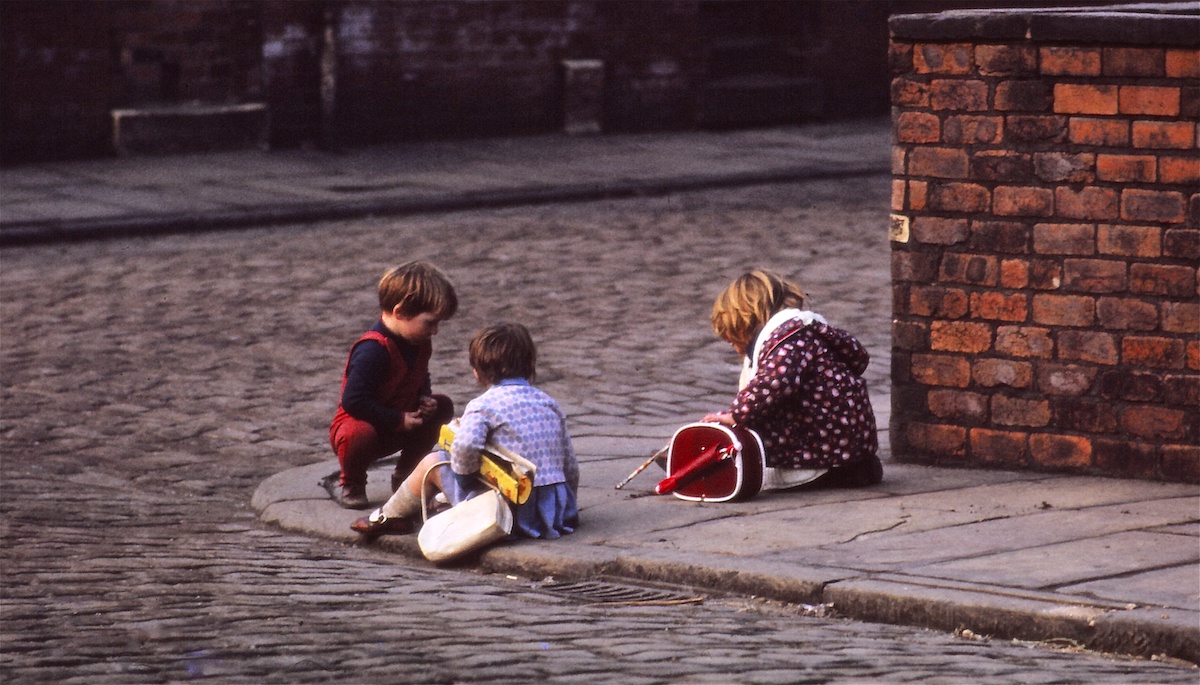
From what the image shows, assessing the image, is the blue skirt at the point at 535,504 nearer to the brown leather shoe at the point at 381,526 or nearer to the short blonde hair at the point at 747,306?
the brown leather shoe at the point at 381,526

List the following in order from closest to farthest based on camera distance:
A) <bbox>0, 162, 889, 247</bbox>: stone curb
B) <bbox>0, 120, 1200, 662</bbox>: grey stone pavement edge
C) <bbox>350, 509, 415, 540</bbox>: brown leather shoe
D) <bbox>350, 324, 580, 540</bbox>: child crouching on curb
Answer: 1. <bbox>0, 120, 1200, 662</bbox>: grey stone pavement edge
2. <bbox>350, 324, 580, 540</bbox>: child crouching on curb
3. <bbox>350, 509, 415, 540</bbox>: brown leather shoe
4. <bbox>0, 162, 889, 247</bbox>: stone curb

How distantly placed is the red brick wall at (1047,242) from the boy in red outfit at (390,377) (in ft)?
5.63

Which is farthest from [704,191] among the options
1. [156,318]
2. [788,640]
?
[788,640]

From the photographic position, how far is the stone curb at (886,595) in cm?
475

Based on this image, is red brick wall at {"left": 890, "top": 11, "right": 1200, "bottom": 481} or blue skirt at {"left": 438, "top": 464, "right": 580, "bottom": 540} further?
red brick wall at {"left": 890, "top": 11, "right": 1200, "bottom": 481}

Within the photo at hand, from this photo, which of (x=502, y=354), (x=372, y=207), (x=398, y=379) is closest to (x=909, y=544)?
(x=502, y=354)

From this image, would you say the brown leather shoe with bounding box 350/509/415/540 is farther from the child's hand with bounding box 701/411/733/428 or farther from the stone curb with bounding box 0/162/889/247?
the stone curb with bounding box 0/162/889/247

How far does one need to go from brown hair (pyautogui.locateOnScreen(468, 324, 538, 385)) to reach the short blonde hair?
2.34 ft

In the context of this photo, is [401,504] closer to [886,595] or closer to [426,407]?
[426,407]

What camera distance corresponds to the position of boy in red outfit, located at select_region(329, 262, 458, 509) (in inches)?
255

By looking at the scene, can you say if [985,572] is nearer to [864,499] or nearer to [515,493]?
[864,499]

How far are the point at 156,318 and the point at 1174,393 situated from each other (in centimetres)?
599

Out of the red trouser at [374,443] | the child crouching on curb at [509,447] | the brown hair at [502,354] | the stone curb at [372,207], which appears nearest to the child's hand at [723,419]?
the child crouching on curb at [509,447]

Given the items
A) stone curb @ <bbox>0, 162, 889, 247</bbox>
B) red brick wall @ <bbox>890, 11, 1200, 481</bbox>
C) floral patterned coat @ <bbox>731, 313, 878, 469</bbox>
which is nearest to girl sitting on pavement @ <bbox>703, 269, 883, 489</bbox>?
floral patterned coat @ <bbox>731, 313, 878, 469</bbox>
